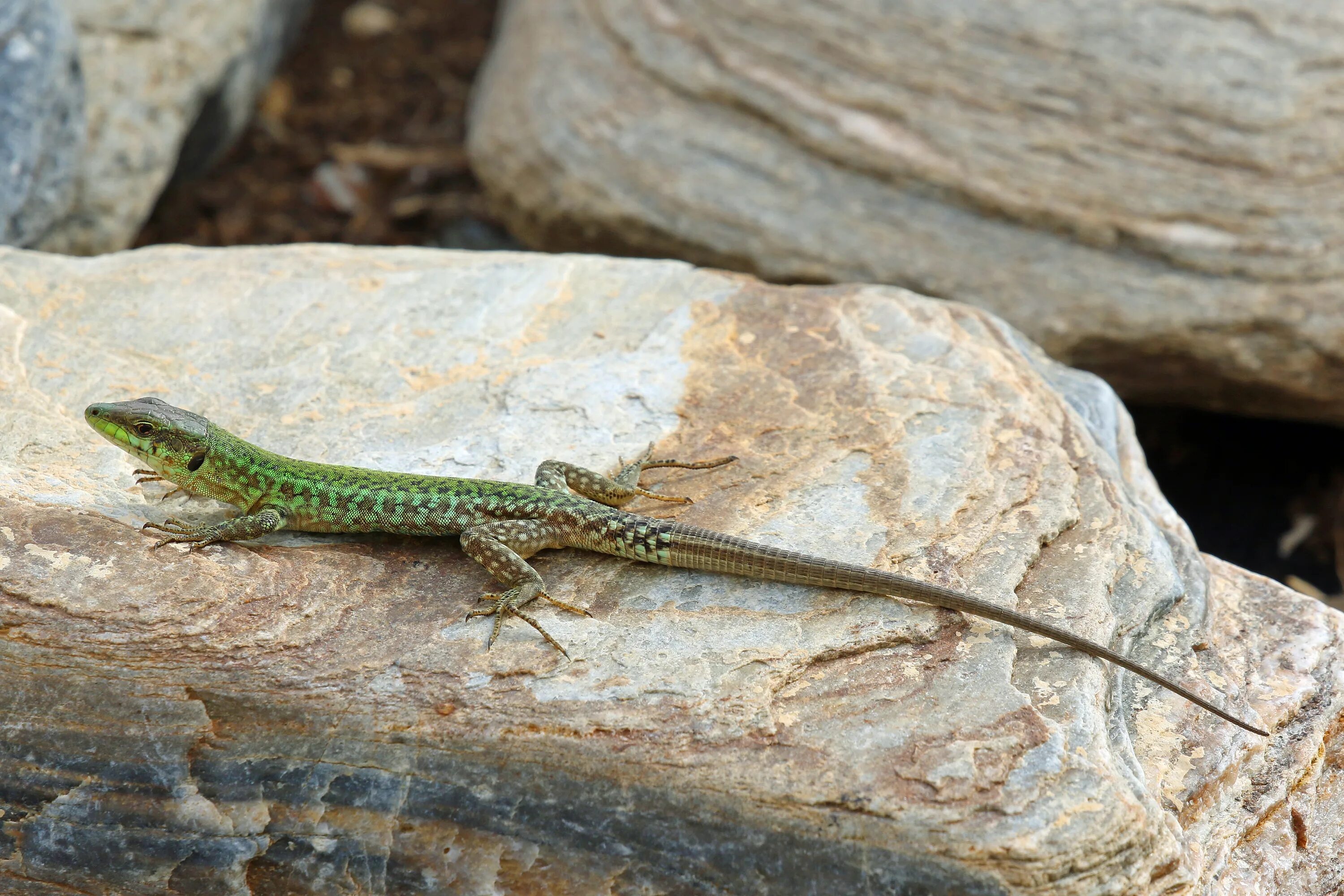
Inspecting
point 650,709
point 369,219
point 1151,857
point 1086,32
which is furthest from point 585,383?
point 369,219

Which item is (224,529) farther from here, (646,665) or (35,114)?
(35,114)

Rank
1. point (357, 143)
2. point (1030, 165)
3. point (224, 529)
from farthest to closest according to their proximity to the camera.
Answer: point (357, 143), point (1030, 165), point (224, 529)

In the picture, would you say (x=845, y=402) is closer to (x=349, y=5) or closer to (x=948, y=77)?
(x=948, y=77)

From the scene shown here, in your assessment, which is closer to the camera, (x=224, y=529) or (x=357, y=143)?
(x=224, y=529)

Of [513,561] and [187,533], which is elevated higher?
[513,561]

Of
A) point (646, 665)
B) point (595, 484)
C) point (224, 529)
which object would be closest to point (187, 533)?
point (224, 529)

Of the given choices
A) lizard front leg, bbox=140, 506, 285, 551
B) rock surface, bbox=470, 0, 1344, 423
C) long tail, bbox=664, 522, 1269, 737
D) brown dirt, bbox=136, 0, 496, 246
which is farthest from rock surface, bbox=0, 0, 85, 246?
long tail, bbox=664, 522, 1269, 737

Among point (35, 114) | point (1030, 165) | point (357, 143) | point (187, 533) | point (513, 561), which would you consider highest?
point (1030, 165)

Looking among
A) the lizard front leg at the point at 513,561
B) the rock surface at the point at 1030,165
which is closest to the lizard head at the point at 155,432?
the lizard front leg at the point at 513,561
